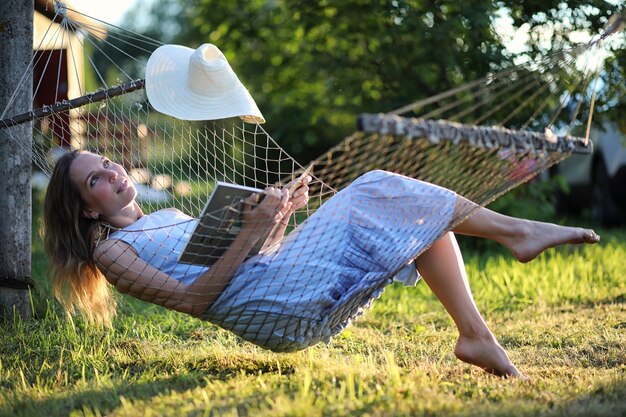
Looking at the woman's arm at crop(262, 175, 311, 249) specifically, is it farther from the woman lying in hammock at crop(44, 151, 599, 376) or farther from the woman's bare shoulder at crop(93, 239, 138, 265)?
the woman's bare shoulder at crop(93, 239, 138, 265)

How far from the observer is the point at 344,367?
100.0 inches

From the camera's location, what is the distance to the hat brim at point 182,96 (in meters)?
3.21

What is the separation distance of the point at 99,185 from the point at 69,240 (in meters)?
0.21

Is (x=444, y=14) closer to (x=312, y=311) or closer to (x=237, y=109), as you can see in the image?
(x=237, y=109)

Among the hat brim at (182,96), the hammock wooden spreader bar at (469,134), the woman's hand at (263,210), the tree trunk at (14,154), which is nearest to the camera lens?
the hammock wooden spreader bar at (469,134)

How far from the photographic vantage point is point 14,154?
333cm

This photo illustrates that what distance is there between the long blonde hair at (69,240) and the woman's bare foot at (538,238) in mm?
1336

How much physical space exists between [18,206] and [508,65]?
3007mm

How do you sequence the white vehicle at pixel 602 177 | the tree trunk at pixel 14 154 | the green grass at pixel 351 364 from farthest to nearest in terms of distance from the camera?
the white vehicle at pixel 602 177
the tree trunk at pixel 14 154
the green grass at pixel 351 364

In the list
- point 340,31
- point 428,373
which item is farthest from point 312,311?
point 340,31

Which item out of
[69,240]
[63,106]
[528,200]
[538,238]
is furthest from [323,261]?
[528,200]

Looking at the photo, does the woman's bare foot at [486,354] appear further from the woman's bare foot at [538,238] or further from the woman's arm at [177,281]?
the woman's arm at [177,281]

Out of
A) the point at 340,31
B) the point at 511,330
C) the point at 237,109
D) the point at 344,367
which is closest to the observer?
the point at 344,367

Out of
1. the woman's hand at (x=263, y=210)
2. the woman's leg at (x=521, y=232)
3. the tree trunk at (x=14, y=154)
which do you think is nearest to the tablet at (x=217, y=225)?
the woman's hand at (x=263, y=210)
